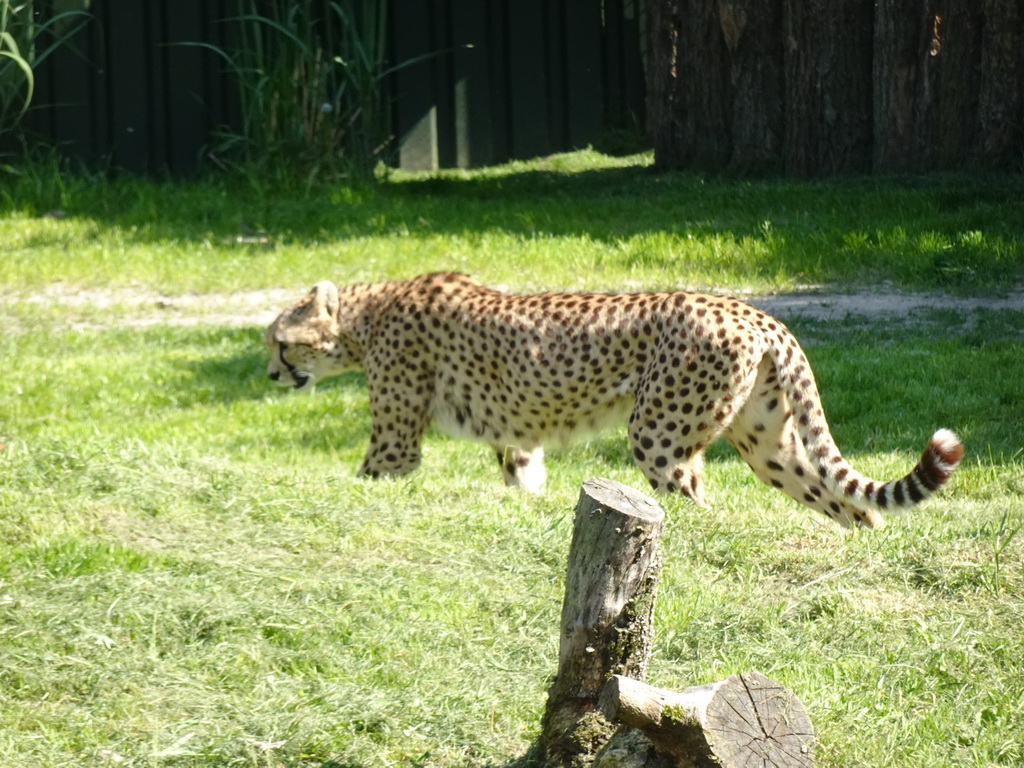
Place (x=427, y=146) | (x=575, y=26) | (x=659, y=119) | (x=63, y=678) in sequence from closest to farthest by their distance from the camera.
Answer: (x=63, y=678) < (x=659, y=119) < (x=427, y=146) < (x=575, y=26)

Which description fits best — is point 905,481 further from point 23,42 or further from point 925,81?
point 23,42

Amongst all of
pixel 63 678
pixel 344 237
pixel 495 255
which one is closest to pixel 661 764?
pixel 63 678

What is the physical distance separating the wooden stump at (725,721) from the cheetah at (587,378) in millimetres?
2152

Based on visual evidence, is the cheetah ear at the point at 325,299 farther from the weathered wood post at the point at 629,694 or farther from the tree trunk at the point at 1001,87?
the tree trunk at the point at 1001,87

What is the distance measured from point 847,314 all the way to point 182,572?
5.67 metres

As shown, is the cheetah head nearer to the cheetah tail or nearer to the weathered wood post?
the cheetah tail

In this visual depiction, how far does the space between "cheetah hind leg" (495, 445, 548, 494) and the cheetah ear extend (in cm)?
108

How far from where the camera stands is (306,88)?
1301 centimetres

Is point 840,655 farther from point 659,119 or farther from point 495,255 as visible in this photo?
point 659,119

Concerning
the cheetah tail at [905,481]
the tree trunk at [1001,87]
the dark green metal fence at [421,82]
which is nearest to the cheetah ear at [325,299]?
the cheetah tail at [905,481]

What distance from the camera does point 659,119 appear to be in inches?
536

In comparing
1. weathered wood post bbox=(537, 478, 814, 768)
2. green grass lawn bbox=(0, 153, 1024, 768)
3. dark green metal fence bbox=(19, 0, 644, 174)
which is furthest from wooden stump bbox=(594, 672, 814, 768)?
dark green metal fence bbox=(19, 0, 644, 174)

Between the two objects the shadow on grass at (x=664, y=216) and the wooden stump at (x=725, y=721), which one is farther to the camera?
the shadow on grass at (x=664, y=216)

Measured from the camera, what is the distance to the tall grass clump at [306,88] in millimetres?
12977
